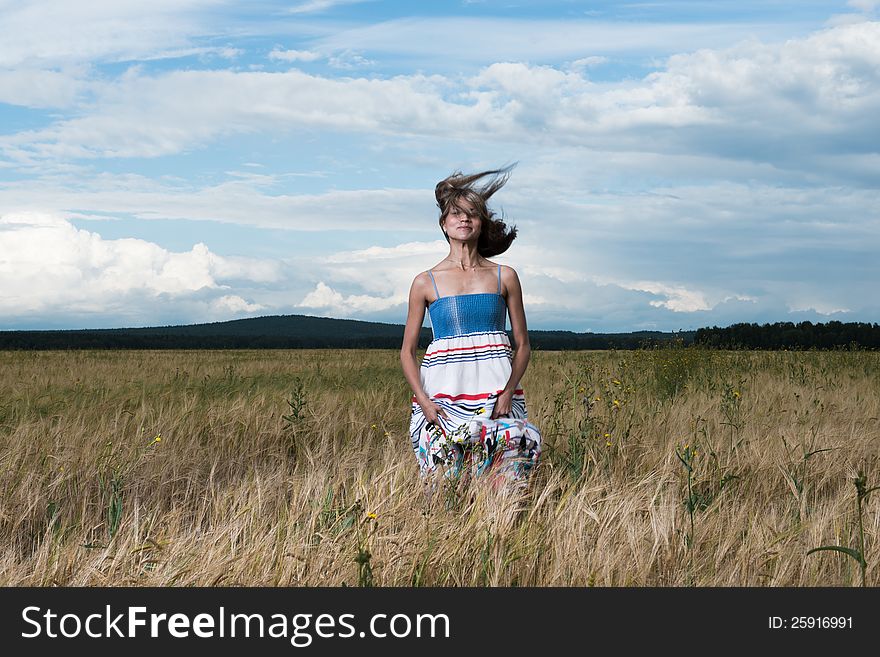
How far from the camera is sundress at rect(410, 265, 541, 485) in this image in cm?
404

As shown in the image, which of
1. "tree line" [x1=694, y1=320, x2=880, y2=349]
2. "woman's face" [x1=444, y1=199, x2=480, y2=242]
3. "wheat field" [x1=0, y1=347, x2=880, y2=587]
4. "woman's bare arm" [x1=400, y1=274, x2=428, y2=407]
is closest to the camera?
"wheat field" [x1=0, y1=347, x2=880, y2=587]

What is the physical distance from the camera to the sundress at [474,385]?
13.2 ft

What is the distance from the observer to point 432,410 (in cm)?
406

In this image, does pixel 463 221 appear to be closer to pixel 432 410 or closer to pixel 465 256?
pixel 465 256

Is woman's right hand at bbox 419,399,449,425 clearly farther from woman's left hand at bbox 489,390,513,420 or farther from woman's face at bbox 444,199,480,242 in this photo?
woman's face at bbox 444,199,480,242

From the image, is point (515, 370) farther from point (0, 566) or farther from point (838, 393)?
point (838, 393)

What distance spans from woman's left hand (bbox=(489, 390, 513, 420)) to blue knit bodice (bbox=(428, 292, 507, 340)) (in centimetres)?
35

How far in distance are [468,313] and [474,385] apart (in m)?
0.38

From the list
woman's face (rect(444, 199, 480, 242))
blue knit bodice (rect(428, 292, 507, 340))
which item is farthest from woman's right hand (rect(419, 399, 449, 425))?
woman's face (rect(444, 199, 480, 242))

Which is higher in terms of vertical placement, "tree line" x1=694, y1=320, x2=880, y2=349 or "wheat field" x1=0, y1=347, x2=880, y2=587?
"tree line" x1=694, y1=320, x2=880, y2=349

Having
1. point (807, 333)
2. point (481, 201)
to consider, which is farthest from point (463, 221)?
point (807, 333)
